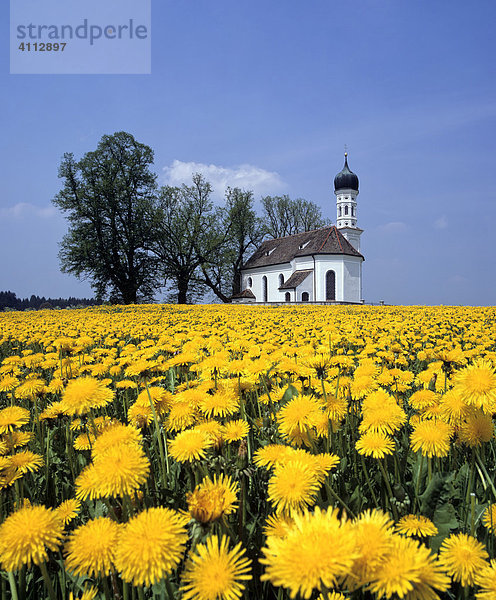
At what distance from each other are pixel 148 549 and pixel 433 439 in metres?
1.04

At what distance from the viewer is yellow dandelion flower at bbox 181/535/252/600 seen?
676 mm

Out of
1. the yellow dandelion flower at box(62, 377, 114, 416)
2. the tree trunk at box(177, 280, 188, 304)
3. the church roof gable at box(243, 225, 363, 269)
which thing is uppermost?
the church roof gable at box(243, 225, 363, 269)

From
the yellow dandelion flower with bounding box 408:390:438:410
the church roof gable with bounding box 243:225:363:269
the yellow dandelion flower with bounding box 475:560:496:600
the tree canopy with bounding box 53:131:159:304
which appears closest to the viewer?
the yellow dandelion flower with bounding box 475:560:496:600

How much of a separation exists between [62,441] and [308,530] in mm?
2467

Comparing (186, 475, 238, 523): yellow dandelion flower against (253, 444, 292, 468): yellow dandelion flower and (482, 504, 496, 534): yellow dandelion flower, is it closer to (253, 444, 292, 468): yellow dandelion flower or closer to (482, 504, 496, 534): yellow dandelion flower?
(253, 444, 292, 468): yellow dandelion flower

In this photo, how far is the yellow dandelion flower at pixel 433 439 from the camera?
130cm

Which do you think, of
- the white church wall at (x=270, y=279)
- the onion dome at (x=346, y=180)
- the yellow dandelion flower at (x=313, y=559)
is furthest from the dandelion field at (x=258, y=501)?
the onion dome at (x=346, y=180)

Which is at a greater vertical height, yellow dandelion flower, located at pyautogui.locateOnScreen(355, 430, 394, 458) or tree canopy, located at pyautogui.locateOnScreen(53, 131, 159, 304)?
tree canopy, located at pyautogui.locateOnScreen(53, 131, 159, 304)

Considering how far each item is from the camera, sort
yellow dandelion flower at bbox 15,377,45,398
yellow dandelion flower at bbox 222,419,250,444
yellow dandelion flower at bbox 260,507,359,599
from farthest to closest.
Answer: yellow dandelion flower at bbox 15,377,45,398
yellow dandelion flower at bbox 222,419,250,444
yellow dandelion flower at bbox 260,507,359,599

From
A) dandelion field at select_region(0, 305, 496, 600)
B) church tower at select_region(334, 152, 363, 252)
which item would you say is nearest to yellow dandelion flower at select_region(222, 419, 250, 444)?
dandelion field at select_region(0, 305, 496, 600)

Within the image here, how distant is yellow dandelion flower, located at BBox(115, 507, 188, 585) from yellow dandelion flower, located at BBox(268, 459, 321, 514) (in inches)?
10.3

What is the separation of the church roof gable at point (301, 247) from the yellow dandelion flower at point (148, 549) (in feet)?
141

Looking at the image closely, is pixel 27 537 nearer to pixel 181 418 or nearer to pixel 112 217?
pixel 181 418

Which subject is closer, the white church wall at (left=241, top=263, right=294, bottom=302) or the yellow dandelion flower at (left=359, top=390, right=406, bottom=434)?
the yellow dandelion flower at (left=359, top=390, right=406, bottom=434)
